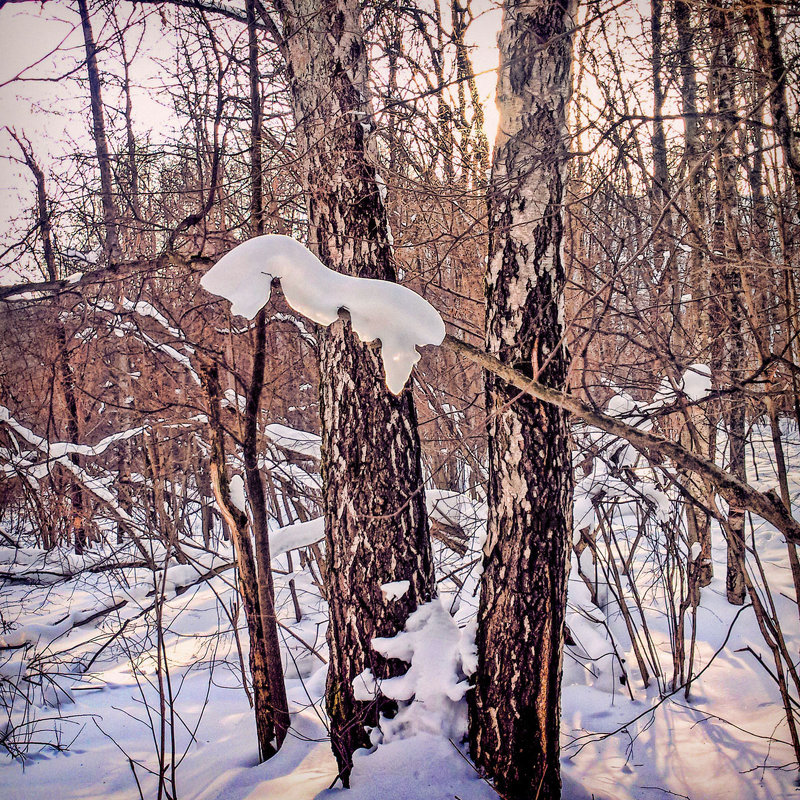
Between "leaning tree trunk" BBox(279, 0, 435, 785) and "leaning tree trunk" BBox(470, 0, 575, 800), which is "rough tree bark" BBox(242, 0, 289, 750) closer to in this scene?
"leaning tree trunk" BBox(279, 0, 435, 785)

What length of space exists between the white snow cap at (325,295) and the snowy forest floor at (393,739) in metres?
1.41

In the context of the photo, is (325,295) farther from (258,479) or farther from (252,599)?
(252,599)

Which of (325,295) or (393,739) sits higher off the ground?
(325,295)

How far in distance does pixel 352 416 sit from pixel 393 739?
1632 millimetres

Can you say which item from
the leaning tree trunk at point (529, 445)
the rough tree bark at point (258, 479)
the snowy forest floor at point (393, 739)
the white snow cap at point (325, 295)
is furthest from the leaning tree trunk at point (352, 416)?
the white snow cap at point (325, 295)

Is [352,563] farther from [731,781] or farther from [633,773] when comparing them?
[731,781]

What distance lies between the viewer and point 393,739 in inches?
97.6

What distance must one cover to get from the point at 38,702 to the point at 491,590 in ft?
14.6

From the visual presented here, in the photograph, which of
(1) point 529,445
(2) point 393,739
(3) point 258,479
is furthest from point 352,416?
(2) point 393,739

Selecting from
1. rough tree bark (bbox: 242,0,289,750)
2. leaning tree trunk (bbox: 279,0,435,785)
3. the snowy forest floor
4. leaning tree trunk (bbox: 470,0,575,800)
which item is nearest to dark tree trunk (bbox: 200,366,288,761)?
rough tree bark (bbox: 242,0,289,750)

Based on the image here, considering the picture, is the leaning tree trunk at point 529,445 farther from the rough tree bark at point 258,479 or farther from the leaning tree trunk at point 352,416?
the rough tree bark at point 258,479

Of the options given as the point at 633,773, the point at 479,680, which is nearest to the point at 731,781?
the point at 633,773

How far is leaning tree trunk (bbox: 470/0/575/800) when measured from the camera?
235 centimetres

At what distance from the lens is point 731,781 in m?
2.95
